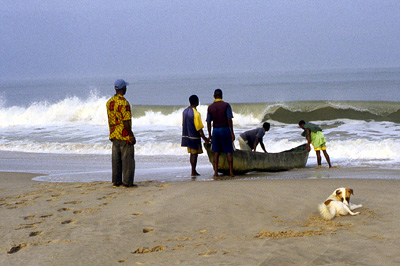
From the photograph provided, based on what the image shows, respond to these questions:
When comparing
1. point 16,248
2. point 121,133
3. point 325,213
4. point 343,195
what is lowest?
point 16,248

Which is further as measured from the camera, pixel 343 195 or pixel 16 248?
pixel 343 195

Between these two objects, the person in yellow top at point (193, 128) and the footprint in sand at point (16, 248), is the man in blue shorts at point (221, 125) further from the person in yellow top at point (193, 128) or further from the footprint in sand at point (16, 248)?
the footprint in sand at point (16, 248)

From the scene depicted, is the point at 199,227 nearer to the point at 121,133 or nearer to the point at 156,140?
the point at 121,133

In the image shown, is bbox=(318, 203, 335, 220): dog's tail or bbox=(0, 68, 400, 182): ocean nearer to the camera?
bbox=(318, 203, 335, 220): dog's tail

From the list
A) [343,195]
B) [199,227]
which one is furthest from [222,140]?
[199,227]

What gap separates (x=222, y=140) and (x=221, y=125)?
0.34 meters

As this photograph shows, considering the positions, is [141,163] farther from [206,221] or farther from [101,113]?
[101,113]

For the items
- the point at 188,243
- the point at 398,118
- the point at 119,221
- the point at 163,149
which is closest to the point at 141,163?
the point at 163,149

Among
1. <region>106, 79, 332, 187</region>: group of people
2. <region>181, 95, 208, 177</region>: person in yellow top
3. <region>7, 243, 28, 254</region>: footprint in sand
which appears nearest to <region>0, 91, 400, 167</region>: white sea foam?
<region>106, 79, 332, 187</region>: group of people

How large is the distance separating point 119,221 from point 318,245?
2.17 metres

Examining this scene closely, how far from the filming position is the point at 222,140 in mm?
9359

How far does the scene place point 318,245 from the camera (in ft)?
13.8

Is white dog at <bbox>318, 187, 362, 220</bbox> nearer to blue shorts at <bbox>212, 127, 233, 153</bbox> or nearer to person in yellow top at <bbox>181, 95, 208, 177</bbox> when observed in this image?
blue shorts at <bbox>212, 127, 233, 153</bbox>

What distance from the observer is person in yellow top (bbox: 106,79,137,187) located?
7.55 meters
